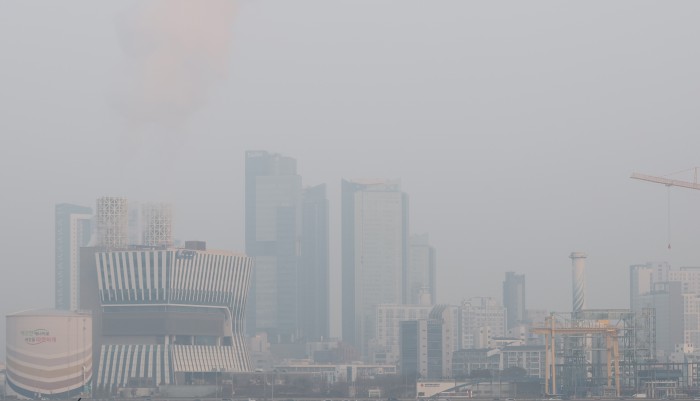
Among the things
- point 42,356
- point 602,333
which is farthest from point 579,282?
point 42,356

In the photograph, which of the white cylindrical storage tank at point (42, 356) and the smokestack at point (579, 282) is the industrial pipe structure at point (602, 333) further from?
the white cylindrical storage tank at point (42, 356)

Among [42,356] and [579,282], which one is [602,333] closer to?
[579,282]

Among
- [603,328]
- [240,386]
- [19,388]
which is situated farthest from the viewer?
[240,386]

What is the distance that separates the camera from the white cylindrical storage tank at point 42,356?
587 feet

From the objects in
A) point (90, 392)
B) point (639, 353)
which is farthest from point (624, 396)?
point (90, 392)

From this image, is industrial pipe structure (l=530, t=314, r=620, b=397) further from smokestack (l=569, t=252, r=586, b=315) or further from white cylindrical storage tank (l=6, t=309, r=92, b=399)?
white cylindrical storage tank (l=6, t=309, r=92, b=399)

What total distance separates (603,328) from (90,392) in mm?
65852

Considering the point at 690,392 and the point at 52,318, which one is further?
the point at 52,318

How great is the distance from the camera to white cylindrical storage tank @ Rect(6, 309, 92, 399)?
7047 inches

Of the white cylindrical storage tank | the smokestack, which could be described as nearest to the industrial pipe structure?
the smokestack

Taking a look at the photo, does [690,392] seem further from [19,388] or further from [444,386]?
[19,388]

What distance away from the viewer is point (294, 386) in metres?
194

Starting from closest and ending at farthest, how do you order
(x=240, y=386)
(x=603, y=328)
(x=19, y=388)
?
(x=603, y=328), (x=19, y=388), (x=240, y=386)

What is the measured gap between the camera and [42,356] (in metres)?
179
